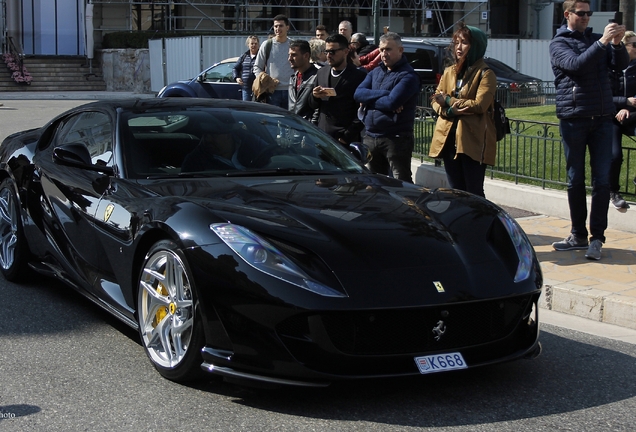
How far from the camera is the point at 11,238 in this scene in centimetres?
638

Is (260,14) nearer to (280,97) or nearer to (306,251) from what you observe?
(280,97)

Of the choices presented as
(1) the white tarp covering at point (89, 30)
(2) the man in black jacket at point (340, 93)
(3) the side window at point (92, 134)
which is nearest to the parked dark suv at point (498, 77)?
(2) the man in black jacket at point (340, 93)

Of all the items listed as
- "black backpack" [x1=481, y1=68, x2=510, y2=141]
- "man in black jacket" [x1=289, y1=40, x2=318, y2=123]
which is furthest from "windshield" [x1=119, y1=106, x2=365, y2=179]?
"man in black jacket" [x1=289, y1=40, x2=318, y2=123]

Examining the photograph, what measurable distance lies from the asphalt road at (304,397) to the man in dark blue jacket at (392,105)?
3.03m

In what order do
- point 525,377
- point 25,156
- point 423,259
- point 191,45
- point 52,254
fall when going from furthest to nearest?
point 191,45 < point 25,156 < point 52,254 < point 525,377 < point 423,259

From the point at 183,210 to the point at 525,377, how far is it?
1.85m

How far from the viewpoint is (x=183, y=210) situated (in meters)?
4.38

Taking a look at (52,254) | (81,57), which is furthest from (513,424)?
(81,57)

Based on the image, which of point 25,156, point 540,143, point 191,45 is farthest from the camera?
point 191,45

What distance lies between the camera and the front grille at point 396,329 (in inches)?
152

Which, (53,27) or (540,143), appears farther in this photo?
(53,27)

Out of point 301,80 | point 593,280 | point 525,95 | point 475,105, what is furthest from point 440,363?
point 525,95

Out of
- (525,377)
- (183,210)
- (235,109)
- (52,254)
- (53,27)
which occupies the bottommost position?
(525,377)

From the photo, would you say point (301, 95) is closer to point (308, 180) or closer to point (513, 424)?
point (308, 180)
